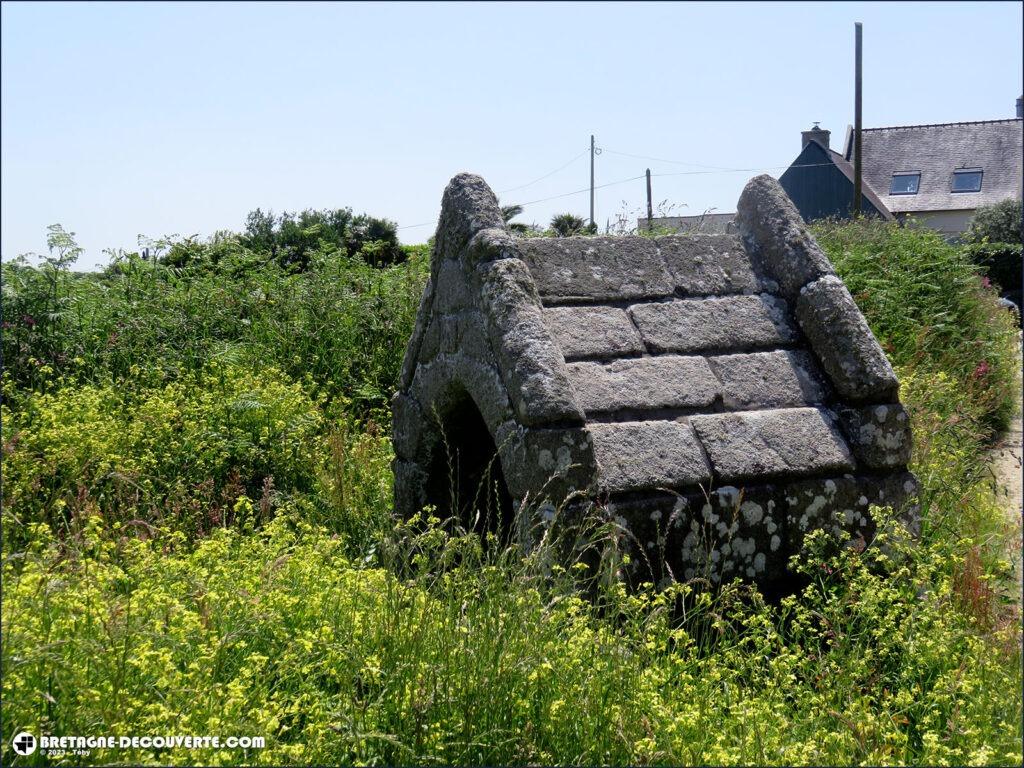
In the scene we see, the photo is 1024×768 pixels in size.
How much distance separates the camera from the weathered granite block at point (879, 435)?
4383mm

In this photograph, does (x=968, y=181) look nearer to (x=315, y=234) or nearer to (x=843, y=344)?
(x=315, y=234)

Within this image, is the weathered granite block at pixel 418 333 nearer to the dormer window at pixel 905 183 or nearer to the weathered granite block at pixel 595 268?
the weathered granite block at pixel 595 268

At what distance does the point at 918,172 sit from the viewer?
116ft

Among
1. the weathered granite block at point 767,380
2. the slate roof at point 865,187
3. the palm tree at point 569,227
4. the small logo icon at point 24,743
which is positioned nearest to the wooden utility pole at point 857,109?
the palm tree at point 569,227

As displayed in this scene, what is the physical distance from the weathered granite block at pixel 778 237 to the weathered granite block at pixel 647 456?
122 centimetres

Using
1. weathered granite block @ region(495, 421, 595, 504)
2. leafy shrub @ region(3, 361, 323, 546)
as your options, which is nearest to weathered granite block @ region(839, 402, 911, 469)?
weathered granite block @ region(495, 421, 595, 504)

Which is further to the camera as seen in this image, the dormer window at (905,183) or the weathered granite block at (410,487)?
the dormer window at (905,183)

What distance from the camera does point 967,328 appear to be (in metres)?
10.3

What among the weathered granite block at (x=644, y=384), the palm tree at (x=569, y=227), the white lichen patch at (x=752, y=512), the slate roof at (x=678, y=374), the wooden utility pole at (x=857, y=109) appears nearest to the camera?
the slate roof at (x=678, y=374)

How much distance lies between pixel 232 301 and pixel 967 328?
7636 millimetres

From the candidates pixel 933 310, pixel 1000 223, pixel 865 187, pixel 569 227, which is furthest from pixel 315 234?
pixel 865 187

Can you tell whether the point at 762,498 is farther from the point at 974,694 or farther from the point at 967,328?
the point at 967,328

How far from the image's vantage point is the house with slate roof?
3372cm

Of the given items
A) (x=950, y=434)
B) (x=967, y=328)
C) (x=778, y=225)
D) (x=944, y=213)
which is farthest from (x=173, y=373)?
(x=944, y=213)
